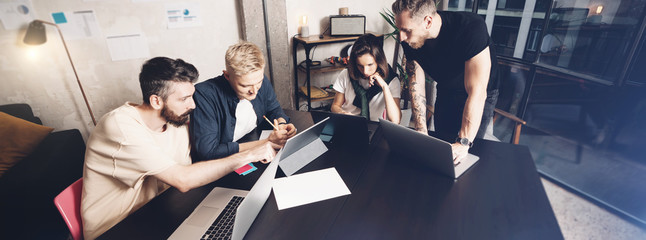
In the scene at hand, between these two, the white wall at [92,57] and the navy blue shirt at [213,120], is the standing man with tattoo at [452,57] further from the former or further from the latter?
the white wall at [92,57]

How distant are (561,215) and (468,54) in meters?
1.59

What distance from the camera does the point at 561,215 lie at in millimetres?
2238

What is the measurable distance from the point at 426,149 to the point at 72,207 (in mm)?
1423

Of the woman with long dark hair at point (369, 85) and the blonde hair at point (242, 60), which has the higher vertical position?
the blonde hair at point (242, 60)

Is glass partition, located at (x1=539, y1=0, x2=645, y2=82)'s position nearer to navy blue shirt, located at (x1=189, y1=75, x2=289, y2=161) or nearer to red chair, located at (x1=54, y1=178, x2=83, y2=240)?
navy blue shirt, located at (x1=189, y1=75, x2=289, y2=161)

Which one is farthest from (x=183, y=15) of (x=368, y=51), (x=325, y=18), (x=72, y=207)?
(x=72, y=207)

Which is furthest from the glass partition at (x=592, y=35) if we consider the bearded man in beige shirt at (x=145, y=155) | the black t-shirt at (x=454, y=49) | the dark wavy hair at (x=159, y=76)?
the dark wavy hair at (x=159, y=76)

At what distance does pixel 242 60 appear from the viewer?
1.55m

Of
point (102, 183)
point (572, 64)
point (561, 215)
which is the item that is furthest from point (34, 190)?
point (572, 64)

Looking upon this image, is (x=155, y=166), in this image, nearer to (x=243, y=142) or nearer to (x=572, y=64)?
(x=243, y=142)

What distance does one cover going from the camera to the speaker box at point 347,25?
11.2 ft

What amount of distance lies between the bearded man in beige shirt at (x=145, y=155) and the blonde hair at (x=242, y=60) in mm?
201

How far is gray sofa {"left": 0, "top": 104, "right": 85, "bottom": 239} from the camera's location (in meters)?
1.70

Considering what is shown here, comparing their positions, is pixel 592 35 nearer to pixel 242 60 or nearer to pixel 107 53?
pixel 242 60
